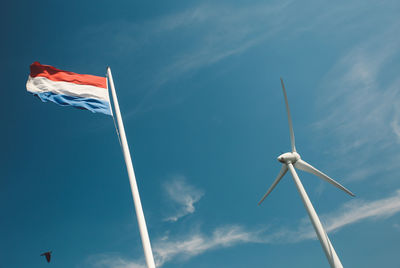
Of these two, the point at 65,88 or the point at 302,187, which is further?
the point at 302,187

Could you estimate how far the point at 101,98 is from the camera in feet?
55.0

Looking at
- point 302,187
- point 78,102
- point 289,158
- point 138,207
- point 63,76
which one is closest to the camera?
point 138,207

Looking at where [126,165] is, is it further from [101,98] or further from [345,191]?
[345,191]

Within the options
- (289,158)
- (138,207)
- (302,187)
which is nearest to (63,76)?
(138,207)

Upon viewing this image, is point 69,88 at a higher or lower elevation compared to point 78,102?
higher

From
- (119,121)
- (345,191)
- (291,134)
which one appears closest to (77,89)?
(119,121)

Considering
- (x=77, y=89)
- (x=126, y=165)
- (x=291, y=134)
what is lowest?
(x=126, y=165)

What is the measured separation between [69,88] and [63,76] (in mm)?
1271

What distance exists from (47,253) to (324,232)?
36.4 m

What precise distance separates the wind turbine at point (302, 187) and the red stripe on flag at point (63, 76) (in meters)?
35.2

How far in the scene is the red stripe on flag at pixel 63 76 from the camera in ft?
56.0

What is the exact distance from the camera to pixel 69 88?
16.9 metres

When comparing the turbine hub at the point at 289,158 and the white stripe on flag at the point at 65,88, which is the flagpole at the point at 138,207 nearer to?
the white stripe on flag at the point at 65,88

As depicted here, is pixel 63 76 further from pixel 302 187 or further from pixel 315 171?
pixel 315 171
